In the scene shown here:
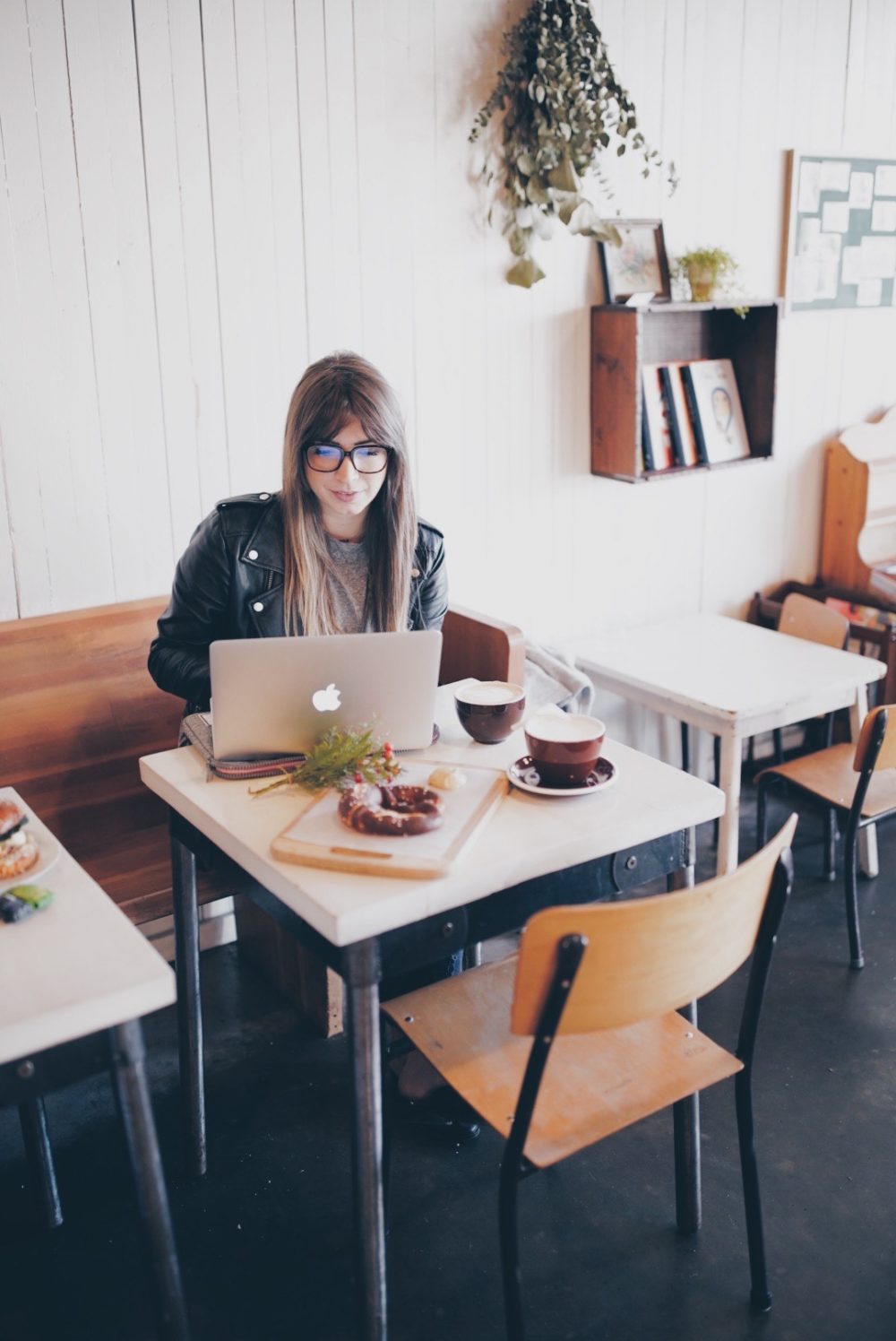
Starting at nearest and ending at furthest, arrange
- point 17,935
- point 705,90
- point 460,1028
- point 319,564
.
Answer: point 17,935 → point 460,1028 → point 319,564 → point 705,90

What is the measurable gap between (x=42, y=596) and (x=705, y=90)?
2.38 meters

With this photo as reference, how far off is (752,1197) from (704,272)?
2.55 metres

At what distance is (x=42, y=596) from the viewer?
2.71 meters

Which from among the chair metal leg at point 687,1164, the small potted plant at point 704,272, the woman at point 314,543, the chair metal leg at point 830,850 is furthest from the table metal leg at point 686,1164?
the small potted plant at point 704,272

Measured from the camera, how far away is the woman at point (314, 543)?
2230 millimetres

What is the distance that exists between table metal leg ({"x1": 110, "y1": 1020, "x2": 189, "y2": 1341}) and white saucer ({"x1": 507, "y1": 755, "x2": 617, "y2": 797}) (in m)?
0.70

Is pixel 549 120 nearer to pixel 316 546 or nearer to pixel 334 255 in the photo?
pixel 334 255

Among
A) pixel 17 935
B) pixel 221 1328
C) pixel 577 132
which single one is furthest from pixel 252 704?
pixel 577 132

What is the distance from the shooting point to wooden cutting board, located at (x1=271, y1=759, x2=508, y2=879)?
162 cm

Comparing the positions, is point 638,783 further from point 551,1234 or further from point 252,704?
point 551,1234

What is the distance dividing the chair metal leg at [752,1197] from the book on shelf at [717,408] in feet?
7.24

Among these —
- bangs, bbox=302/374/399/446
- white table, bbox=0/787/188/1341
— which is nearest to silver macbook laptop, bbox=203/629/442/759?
white table, bbox=0/787/188/1341

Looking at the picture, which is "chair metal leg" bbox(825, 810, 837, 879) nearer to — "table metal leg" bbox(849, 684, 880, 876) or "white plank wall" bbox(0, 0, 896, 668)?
"table metal leg" bbox(849, 684, 880, 876)

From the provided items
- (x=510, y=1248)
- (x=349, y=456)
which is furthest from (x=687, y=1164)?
(x=349, y=456)
